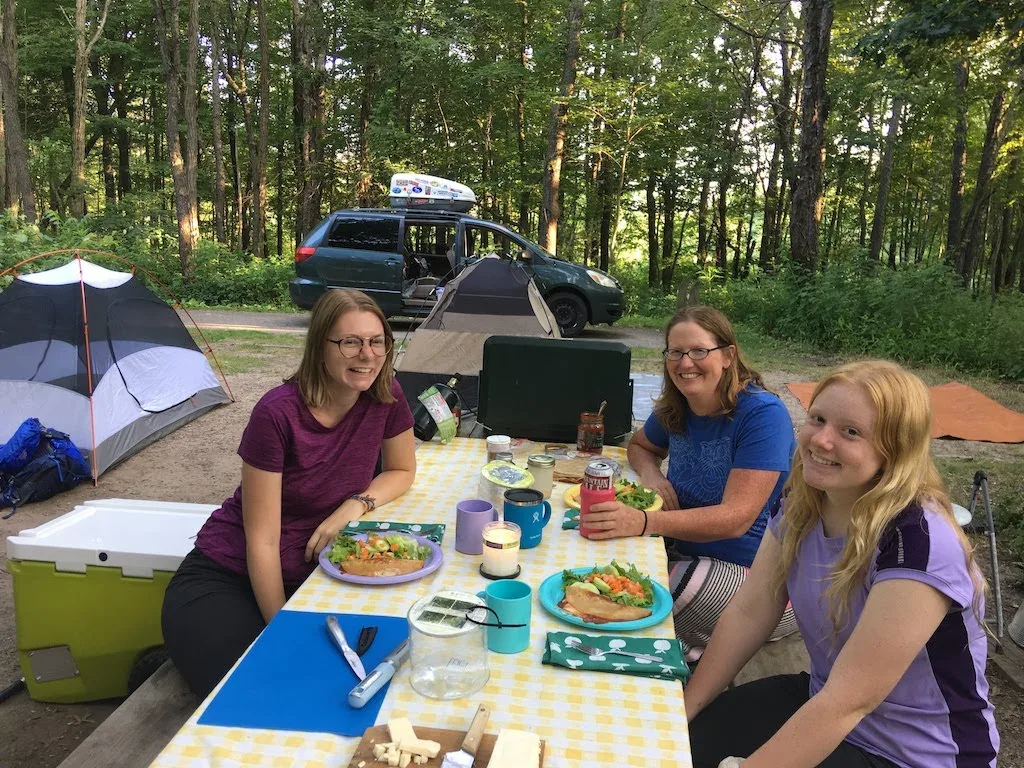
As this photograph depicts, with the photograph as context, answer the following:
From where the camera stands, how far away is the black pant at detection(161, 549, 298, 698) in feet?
6.00

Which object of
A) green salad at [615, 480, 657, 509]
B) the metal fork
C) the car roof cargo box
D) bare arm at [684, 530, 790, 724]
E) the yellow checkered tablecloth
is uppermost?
the car roof cargo box

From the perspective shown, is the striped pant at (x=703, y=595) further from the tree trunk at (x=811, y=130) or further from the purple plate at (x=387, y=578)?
the tree trunk at (x=811, y=130)

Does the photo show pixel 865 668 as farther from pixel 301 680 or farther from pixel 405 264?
pixel 405 264

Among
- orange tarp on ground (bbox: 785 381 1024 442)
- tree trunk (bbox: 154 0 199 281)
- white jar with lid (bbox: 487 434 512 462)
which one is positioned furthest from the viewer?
tree trunk (bbox: 154 0 199 281)

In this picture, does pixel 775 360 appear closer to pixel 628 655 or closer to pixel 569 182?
pixel 628 655

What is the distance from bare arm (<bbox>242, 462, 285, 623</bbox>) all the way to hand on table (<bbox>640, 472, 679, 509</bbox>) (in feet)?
3.88

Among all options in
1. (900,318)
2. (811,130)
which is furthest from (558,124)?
(900,318)

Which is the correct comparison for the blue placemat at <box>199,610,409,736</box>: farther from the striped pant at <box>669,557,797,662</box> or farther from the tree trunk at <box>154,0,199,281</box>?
the tree trunk at <box>154,0,199,281</box>

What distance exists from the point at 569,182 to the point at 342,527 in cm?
1799

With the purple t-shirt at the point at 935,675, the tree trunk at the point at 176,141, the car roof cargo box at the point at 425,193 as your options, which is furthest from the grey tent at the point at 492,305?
the tree trunk at the point at 176,141

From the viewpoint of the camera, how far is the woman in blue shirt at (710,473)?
214cm

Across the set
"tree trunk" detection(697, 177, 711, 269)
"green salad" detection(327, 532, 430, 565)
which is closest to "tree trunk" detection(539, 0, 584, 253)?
"tree trunk" detection(697, 177, 711, 269)

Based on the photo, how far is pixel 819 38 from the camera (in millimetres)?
10164

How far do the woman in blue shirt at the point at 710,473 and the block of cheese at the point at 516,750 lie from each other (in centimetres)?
90
